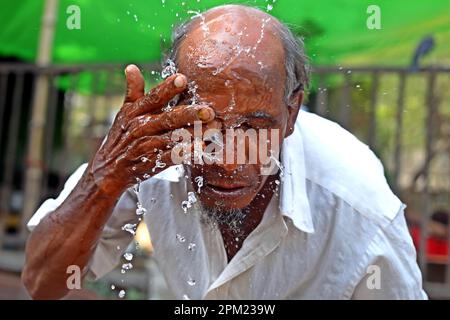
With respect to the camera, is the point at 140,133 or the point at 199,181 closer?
the point at 140,133

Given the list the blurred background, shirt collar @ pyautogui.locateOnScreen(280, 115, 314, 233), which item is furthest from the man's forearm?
the blurred background

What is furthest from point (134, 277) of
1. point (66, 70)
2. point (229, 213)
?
point (229, 213)

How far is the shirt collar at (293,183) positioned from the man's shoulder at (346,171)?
0.07m

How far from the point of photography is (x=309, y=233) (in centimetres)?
220

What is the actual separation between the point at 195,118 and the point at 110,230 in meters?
0.88

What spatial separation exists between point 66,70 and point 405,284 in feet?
11.7

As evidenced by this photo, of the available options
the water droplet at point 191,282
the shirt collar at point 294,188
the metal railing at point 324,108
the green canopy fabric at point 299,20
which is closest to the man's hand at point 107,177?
the water droplet at point 191,282

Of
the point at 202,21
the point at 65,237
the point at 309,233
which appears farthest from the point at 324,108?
the point at 65,237

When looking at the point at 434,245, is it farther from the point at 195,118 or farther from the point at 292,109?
the point at 195,118

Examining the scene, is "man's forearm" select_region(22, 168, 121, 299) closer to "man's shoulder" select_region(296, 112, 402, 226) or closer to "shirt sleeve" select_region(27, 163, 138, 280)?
"shirt sleeve" select_region(27, 163, 138, 280)

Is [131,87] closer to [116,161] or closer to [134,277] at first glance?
[116,161]

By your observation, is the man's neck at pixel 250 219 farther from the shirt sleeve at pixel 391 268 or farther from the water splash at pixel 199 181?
the shirt sleeve at pixel 391 268

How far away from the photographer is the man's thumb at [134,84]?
1.76 m
